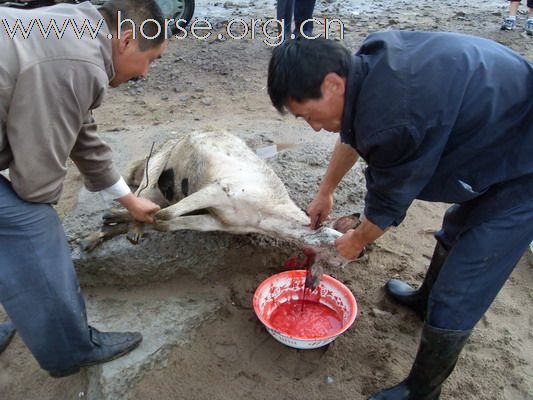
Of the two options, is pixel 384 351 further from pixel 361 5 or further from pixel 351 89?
pixel 361 5

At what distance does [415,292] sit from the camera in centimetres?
336

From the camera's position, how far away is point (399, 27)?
349 inches

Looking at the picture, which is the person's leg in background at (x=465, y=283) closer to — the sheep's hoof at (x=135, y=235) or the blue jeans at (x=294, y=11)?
the sheep's hoof at (x=135, y=235)

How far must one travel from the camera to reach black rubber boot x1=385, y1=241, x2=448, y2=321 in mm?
3144

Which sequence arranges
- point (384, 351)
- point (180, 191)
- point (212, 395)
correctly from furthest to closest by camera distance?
point (180, 191) → point (384, 351) → point (212, 395)

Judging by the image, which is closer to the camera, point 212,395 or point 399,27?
point 212,395

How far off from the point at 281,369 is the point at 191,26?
718 cm

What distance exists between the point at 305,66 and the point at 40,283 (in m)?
1.62

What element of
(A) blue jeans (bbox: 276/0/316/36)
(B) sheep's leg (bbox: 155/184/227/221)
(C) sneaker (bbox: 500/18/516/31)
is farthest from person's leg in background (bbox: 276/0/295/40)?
(B) sheep's leg (bbox: 155/184/227/221)

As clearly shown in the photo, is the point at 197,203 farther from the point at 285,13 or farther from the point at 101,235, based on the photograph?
the point at 285,13

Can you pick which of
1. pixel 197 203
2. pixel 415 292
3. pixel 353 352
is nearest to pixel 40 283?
pixel 197 203

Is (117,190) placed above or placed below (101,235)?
above

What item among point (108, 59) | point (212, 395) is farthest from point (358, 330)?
point (108, 59)

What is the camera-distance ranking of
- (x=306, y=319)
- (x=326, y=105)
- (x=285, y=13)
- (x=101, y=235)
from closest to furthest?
(x=326, y=105), (x=306, y=319), (x=101, y=235), (x=285, y=13)
